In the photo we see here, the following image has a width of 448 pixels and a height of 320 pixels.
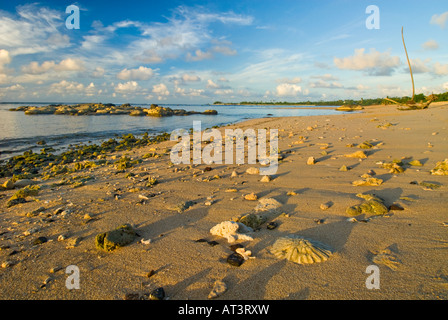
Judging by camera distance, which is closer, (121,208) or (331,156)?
(121,208)

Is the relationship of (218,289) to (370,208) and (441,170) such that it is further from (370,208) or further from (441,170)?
(441,170)

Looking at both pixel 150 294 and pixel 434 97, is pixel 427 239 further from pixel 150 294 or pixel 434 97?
pixel 150 294

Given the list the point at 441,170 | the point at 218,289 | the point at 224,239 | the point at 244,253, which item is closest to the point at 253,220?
the point at 224,239

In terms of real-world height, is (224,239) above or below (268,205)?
below

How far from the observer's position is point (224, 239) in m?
3.10

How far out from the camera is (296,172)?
6031 millimetres

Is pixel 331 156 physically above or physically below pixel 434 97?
below

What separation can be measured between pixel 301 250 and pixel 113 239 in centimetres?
244

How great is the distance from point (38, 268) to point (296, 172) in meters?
5.47

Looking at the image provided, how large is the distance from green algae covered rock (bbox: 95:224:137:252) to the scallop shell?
1.99 m

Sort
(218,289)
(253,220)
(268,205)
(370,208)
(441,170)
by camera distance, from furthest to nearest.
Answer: (441,170)
(268,205)
(370,208)
(253,220)
(218,289)

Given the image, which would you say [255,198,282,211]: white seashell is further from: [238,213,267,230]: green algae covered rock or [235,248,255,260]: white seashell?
[235,248,255,260]: white seashell

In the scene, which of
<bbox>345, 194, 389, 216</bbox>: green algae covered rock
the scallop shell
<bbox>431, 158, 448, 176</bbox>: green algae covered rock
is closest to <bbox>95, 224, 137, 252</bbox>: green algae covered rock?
the scallop shell

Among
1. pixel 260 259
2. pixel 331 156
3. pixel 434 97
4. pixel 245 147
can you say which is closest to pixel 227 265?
pixel 260 259
